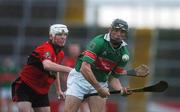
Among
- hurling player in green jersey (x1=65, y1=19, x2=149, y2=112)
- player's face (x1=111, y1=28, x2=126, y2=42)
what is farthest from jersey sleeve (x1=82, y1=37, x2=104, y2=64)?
player's face (x1=111, y1=28, x2=126, y2=42)

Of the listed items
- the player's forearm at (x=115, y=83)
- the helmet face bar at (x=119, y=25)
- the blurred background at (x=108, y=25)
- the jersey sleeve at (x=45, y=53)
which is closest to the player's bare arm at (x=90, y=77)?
the helmet face bar at (x=119, y=25)

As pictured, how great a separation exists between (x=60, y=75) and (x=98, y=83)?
2.27m

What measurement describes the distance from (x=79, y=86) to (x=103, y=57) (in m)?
0.67

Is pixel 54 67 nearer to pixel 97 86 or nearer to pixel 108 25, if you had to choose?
pixel 97 86

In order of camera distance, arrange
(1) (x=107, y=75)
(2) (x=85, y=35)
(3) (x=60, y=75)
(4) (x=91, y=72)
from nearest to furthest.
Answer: (4) (x=91, y=72) < (1) (x=107, y=75) < (3) (x=60, y=75) < (2) (x=85, y=35)

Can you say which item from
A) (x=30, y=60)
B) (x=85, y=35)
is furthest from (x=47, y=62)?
(x=85, y=35)

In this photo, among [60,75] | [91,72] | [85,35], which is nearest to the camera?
[91,72]

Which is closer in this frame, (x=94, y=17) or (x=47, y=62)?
(x=47, y=62)

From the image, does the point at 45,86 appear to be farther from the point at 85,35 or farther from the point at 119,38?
the point at 85,35

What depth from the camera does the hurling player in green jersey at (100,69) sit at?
9984 mm

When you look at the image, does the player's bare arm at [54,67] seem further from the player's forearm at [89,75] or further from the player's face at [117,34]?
the player's face at [117,34]

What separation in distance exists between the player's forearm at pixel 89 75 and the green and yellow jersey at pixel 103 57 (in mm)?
69

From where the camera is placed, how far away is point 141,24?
23.7 metres

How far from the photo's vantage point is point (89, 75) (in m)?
9.93
